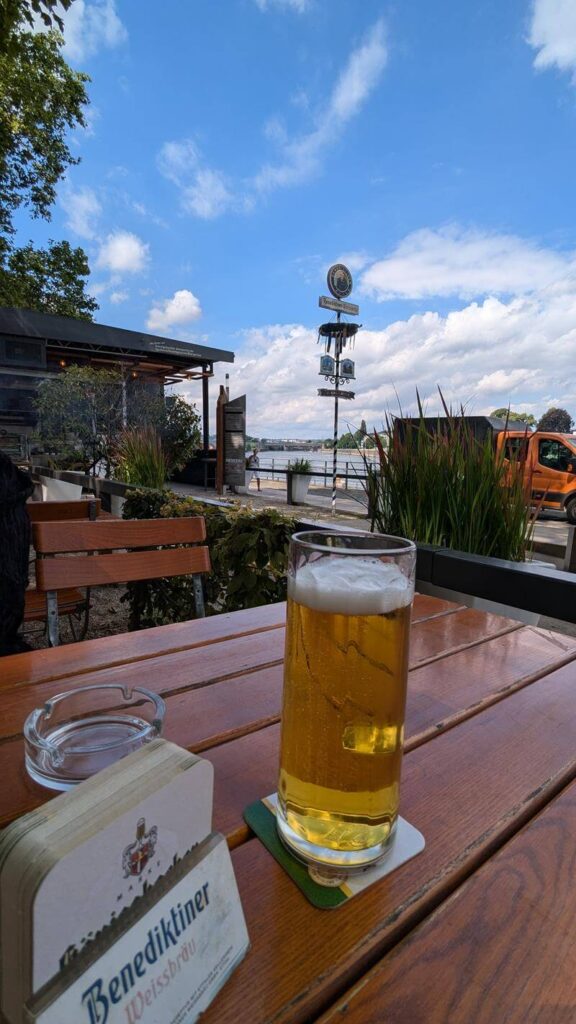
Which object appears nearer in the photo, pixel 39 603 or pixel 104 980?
pixel 104 980

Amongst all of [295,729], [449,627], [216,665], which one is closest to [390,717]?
[295,729]

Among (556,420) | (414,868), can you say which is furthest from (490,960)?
(556,420)

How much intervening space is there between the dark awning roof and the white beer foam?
1227 centimetres

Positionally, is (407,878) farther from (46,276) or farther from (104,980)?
(46,276)

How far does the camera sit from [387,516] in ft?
7.89

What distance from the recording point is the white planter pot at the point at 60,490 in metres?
4.51

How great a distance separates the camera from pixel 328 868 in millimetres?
462

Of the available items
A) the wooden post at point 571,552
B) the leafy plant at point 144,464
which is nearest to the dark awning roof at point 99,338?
the leafy plant at point 144,464

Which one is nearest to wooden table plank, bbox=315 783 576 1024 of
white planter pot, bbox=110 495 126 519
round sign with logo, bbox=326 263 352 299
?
white planter pot, bbox=110 495 126 519

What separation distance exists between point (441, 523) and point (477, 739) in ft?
5.19

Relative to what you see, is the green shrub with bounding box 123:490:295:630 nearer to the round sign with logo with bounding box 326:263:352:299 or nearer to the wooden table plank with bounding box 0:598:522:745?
the wooden table plank with bounding box 0:598:522:745

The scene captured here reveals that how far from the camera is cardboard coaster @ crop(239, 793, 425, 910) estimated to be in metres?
0.45

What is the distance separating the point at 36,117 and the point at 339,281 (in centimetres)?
644

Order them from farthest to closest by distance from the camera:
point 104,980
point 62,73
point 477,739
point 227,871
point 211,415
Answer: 1. point 211,415
2. point 62,73
3. point 477,739
4. point 227,871
5. point 104,980
